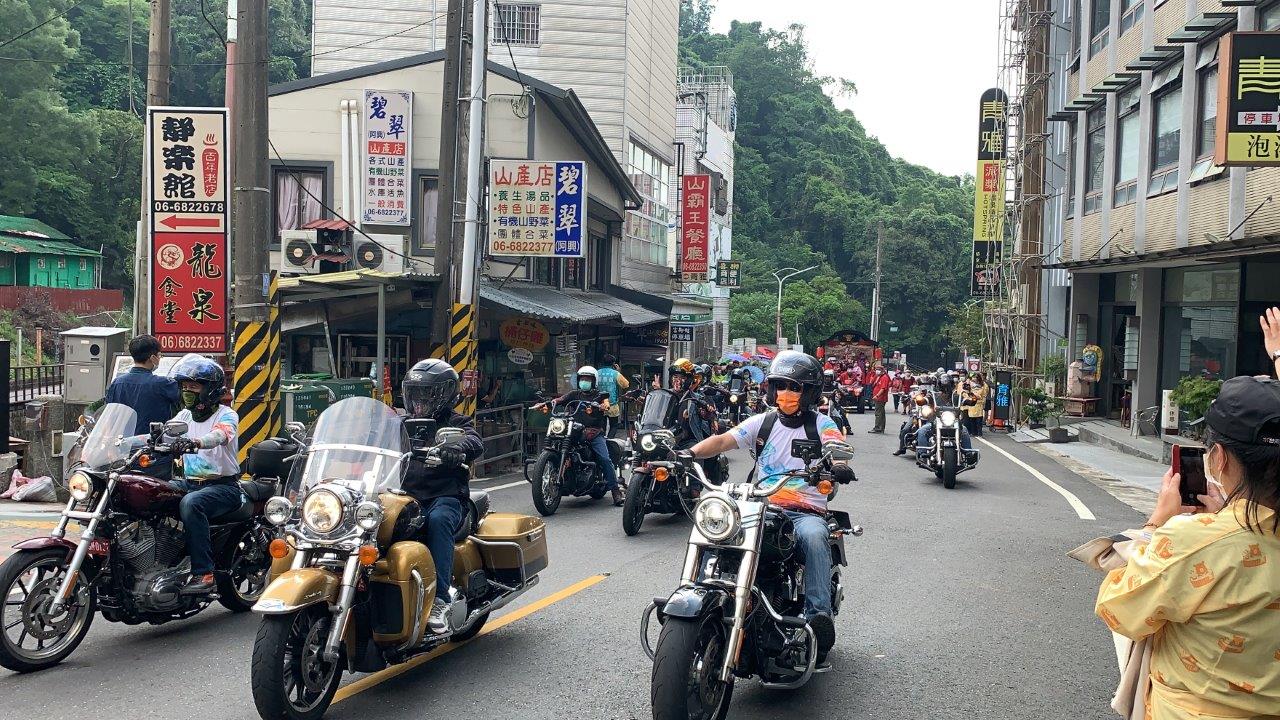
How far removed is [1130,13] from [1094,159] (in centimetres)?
421

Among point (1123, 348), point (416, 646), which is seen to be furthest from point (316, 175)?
point (1123, 348)

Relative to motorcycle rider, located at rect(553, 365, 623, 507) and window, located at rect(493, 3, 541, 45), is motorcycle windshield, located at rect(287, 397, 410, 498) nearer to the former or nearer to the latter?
motorcycle rider, located at rect(553, 365, 623, 507)

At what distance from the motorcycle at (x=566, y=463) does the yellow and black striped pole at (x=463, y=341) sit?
3141 mm

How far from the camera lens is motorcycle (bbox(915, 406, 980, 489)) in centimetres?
1638

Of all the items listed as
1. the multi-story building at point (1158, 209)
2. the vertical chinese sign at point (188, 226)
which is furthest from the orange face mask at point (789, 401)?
the multi-story building at point (1158, 209)

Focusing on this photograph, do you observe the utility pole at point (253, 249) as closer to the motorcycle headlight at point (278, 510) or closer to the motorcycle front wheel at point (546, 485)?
the motorcycle front wheel at point (546, 485)

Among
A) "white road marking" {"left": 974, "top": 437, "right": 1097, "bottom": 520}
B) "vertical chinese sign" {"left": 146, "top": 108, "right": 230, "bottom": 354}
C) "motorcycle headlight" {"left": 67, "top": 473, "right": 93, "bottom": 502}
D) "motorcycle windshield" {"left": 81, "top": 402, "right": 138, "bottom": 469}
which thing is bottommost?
"white road marking" {"left": 974, "top": 437, "right": 1097, "bottom": 520}

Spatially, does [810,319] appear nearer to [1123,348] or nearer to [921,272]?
[921,272]

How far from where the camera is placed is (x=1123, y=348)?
2888cm

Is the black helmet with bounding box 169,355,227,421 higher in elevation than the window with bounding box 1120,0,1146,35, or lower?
lower

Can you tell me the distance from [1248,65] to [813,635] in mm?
11040

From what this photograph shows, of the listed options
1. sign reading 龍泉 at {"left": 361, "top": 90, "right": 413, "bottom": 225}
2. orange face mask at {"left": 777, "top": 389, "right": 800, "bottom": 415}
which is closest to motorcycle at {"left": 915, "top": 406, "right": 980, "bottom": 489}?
orange face mask at {"left": 777, "top": 389, "right": 800, "bottom": 415}

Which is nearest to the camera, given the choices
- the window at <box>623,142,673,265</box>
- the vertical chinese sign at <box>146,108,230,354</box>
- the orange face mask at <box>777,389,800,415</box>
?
the orange face mask at <box>777,389,800,415</box>

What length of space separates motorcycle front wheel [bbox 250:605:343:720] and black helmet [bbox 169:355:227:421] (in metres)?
2.66
